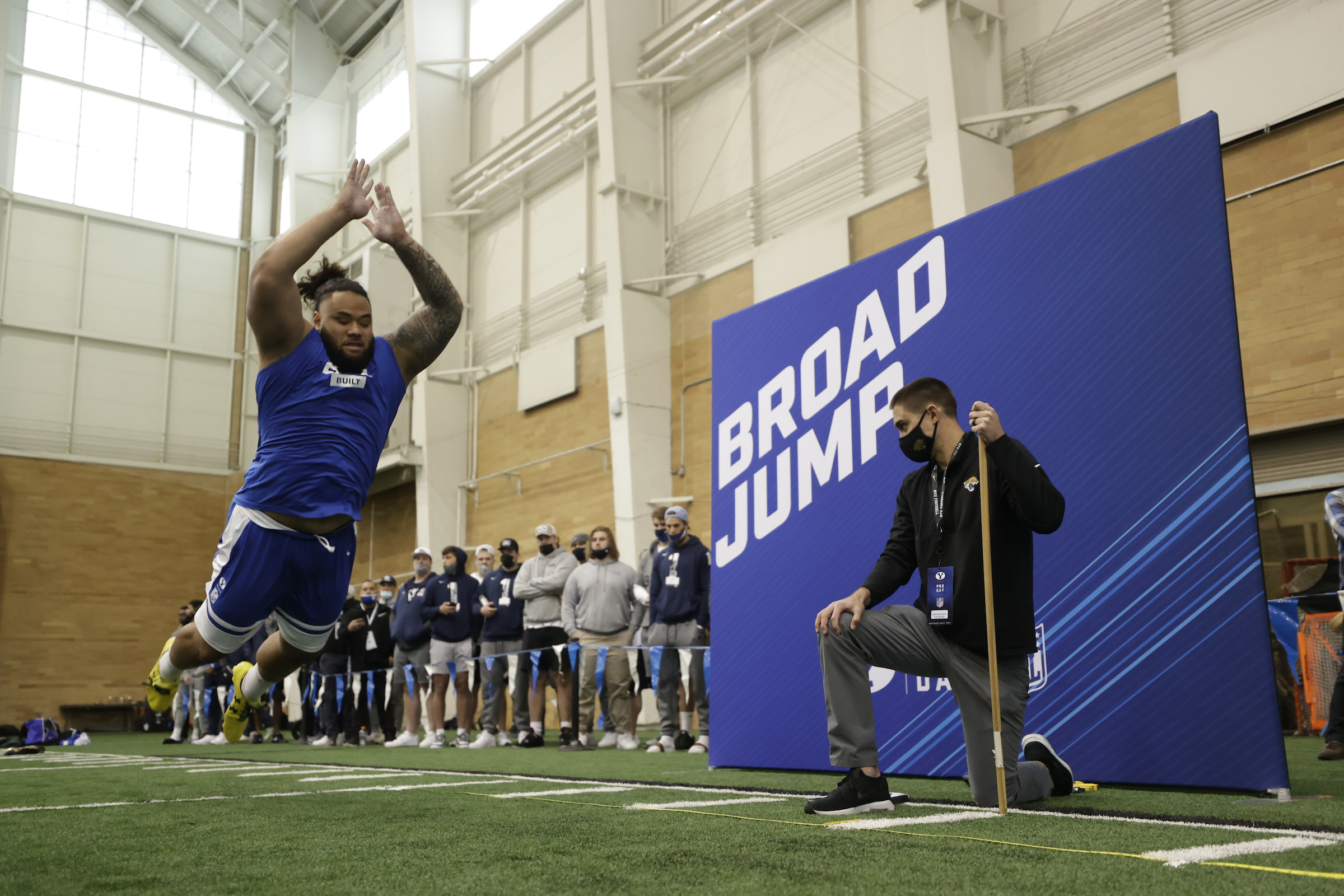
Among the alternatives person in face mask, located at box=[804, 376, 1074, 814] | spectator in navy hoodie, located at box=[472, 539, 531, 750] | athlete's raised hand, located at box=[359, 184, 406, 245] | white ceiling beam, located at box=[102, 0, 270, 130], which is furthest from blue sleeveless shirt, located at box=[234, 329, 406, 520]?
white ceiling beam, located at box=[102, 0, 270, 130]

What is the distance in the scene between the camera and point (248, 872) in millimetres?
2402

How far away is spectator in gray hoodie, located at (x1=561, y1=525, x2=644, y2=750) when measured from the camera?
8.51m

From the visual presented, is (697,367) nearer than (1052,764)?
No

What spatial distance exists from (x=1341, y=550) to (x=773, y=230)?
28.9 feet

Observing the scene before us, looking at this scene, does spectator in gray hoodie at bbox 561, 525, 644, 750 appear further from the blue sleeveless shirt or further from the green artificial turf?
the blue sleeveless shirt

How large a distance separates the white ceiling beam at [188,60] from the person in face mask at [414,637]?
1589 cm

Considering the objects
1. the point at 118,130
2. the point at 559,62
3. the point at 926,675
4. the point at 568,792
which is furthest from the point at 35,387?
the point at 926,675

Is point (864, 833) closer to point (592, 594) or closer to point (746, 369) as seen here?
point (746, 369)

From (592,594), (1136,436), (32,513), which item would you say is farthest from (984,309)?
(32,513)

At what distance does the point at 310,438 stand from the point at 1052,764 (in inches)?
108

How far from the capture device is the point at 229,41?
21516 millimetres

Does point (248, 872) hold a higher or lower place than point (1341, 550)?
lower

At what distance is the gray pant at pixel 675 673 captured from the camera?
7.88 m

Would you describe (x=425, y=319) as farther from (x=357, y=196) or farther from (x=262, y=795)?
(x=262, y=795)
